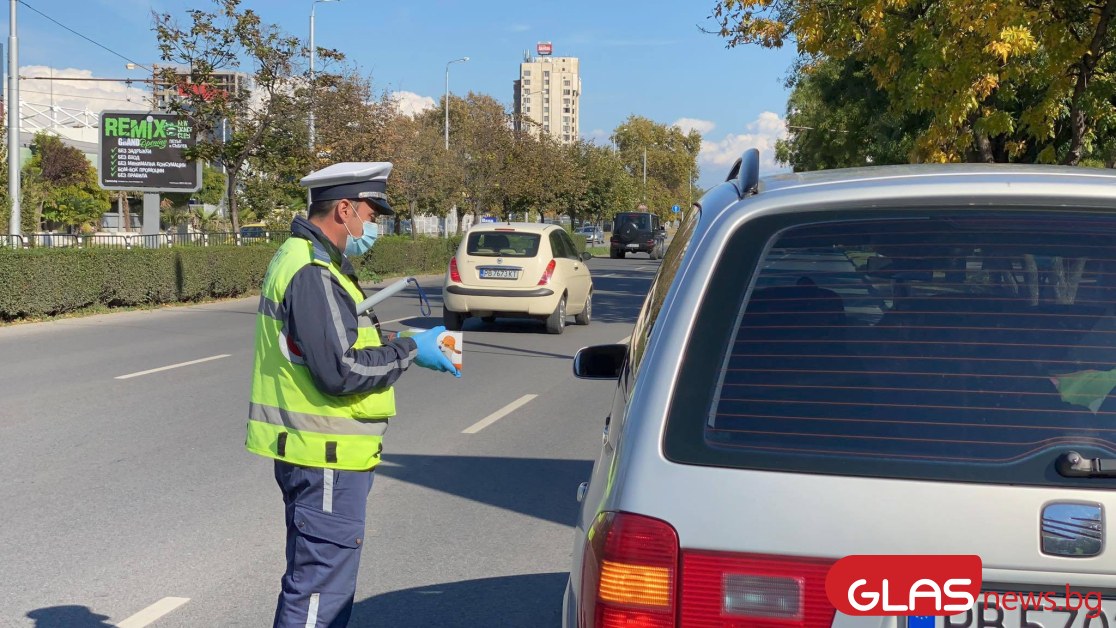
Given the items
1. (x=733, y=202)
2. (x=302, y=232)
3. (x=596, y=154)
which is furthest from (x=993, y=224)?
(x=596, y=154)

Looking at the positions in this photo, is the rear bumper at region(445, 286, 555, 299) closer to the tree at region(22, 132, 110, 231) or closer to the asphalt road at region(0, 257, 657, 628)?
the asphalt road at region(0, 257, 657, 628)

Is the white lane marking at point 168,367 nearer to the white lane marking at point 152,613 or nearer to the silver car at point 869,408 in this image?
the white lane marking at point 152,613

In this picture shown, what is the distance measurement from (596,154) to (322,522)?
7153 cm

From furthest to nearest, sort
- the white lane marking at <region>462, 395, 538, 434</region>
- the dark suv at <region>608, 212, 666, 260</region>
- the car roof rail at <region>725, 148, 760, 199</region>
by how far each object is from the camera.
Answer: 1. the dark suv at <region>608, 212, 666, 260</region>
2. the white lane marking at <region>462, 395, 538, 434</region>
3. the car roof rail at <region>725, 148, 760, 199</region>

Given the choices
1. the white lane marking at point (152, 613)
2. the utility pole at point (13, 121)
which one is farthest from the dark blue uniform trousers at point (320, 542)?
the utility pole at point (13, 121)

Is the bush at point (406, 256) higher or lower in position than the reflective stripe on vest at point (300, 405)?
lower

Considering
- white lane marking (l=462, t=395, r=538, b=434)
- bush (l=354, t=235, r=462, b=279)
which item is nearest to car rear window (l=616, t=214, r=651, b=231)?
bush (l=354, t=235, r=462, b=279)

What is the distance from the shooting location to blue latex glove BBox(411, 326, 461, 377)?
12.5ft

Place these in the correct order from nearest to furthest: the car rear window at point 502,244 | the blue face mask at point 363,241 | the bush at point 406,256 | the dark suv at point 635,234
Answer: the blue face mask at point 363,241 → the car rear window at point 502,244 → the bush at point 406,256 → the dark suv at point 635,234

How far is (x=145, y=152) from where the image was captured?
2852cm

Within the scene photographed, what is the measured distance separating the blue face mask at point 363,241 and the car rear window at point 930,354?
186 cm

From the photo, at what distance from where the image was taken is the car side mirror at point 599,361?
164 inches

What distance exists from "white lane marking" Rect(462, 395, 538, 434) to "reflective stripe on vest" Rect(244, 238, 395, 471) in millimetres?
5661

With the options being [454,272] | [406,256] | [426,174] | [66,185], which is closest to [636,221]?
[426,174]
